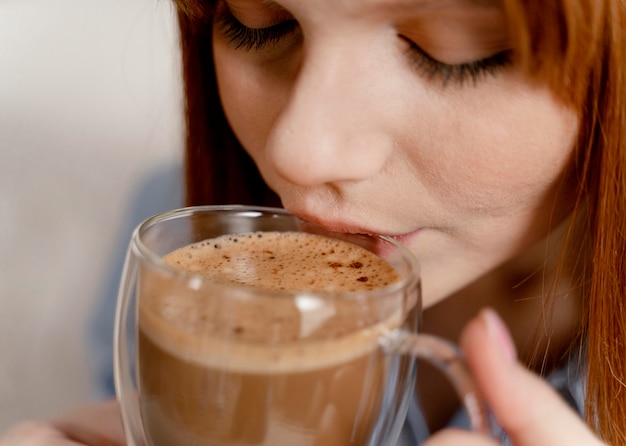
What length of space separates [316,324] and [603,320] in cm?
39

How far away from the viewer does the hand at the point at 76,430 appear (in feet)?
2.40

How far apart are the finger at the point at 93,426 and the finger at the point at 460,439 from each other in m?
0.39

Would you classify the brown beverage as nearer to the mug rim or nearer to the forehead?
the mug rim

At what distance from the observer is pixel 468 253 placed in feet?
2.65

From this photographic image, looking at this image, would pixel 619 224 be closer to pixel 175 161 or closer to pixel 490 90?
pixel 490 90

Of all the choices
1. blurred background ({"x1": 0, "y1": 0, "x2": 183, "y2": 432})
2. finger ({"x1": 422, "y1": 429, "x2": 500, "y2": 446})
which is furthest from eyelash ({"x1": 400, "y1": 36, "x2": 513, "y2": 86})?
blurred background ({"x1": 0, "y1": 0, "x2": 183, "y2": 432})

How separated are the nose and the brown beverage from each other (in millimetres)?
150

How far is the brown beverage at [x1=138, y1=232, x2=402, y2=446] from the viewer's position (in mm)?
536

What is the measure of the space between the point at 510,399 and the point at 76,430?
1.60 feet

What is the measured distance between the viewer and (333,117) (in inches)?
25.8

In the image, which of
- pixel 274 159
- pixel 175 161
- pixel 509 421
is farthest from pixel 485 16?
pixel 175 161

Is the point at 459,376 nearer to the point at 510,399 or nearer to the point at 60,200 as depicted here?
the point at 510,399

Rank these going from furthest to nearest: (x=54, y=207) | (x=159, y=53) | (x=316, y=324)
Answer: (x=159, y=53) → (x=54, y=207) → (x=316, y=324)

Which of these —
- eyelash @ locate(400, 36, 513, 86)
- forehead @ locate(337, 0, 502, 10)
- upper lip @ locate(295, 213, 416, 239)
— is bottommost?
upper lip @ locate(295, 213, 416, 239)
